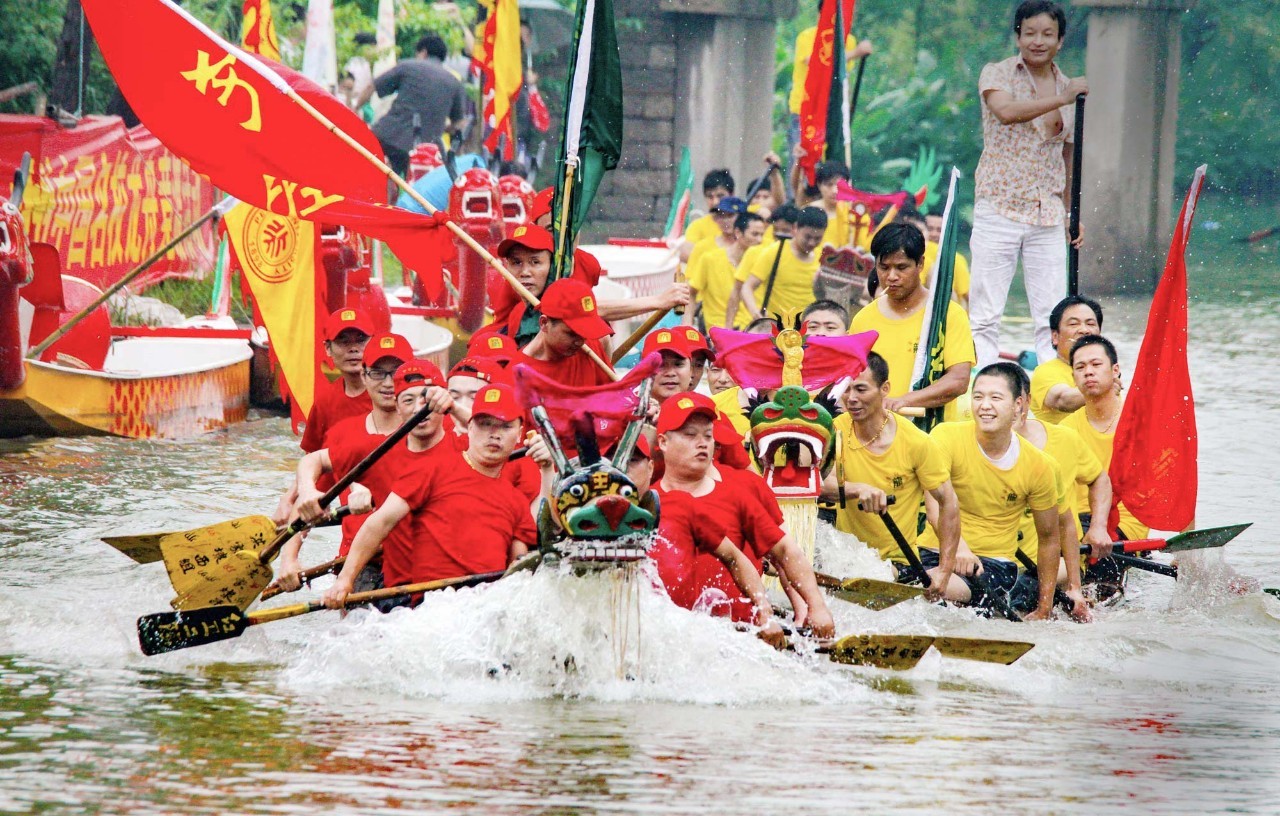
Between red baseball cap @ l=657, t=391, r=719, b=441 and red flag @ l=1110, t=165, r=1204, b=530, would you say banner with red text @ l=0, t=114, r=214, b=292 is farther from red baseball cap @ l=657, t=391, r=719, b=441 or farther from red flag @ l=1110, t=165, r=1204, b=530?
red baseball cap @ l=657, t=391, r=719, b=441

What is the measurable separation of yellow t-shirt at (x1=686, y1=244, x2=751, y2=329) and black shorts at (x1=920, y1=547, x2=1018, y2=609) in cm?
696

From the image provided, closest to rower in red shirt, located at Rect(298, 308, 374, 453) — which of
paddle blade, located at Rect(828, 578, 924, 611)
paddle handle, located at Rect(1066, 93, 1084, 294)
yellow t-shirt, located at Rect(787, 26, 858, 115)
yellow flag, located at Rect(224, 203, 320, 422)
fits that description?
yellow flag, located at Rect(224, 203, 320, 422)

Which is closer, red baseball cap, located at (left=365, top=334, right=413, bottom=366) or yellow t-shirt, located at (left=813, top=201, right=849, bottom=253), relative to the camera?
→ red baseball cap, located at (left=365, top=334, right=413, bottom=366)

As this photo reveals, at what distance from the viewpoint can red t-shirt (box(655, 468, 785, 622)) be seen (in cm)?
681

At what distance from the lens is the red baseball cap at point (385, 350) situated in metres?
7.75

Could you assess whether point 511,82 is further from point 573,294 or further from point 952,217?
point 573,294

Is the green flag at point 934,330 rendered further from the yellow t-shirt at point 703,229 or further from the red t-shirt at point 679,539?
the yellow t-shirt at point 703,229

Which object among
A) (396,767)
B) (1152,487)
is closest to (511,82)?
(1152,487)

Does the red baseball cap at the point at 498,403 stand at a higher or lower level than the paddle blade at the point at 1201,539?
higher

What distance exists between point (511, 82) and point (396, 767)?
1368cm

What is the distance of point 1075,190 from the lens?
1025cm

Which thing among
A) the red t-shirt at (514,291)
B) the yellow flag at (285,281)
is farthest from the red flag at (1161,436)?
the yellow flag at (285,281)

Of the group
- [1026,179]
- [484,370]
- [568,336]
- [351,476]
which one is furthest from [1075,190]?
[351,476]

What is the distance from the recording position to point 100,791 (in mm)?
5043
